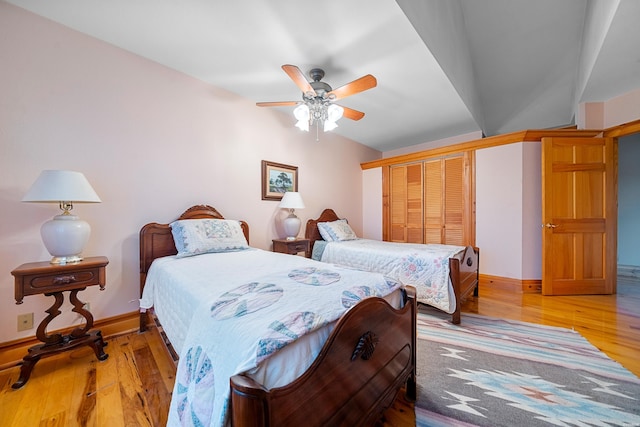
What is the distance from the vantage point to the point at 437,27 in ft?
7.80

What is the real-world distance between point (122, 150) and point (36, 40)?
91cm

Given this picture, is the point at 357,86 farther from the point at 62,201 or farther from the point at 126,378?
the point at 126,378

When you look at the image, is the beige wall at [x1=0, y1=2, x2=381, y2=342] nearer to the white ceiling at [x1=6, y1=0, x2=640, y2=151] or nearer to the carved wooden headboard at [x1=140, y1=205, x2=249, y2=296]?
the carved wooden headboard at [x1=140, y1=205, x2=249, y2=296]

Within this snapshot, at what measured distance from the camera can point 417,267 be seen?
2.55 metres

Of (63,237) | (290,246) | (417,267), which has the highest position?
(63,237)

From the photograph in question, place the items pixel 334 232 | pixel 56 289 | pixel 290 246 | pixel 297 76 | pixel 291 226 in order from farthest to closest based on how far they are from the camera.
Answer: pixel 334 232, pixel 291 226, pixel 290 246, pixel 297 76, pixel 56 289

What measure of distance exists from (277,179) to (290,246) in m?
0.98

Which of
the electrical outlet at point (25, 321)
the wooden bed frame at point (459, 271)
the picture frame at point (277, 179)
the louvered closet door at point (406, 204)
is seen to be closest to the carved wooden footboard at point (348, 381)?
the wooden bed frame at point (459, 271)

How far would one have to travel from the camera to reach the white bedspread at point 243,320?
2.59 ft

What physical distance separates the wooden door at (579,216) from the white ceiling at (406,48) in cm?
75

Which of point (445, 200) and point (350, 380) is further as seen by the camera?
point (445, 200)

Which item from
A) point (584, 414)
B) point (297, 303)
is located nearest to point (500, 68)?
point (584, 414)

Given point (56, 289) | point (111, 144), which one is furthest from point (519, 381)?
A: point (111, 144)

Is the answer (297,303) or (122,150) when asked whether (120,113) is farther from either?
(297,303)
